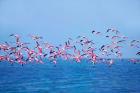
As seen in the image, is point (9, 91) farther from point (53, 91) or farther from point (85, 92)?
point (85, 92)

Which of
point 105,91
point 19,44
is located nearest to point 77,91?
point 105,91

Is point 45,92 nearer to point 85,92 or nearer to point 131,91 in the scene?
point 85,92

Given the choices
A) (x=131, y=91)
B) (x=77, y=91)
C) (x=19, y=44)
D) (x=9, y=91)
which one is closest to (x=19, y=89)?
(x=9, y=91)

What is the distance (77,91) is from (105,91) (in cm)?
A: 408

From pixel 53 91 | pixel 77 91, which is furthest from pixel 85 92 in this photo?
pixel 53 91

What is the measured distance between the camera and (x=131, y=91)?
45438 millimetres

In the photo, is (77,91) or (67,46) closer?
(77,91)

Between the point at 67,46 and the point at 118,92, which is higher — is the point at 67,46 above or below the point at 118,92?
above

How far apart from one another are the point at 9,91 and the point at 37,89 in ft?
13.9

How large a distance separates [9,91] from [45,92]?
5.22 m

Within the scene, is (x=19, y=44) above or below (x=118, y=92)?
above

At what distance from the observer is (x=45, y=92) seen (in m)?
45.1

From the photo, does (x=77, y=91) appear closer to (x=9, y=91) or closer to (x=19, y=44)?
(x=9, y=91)

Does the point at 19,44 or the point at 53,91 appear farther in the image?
the point at 19,44
